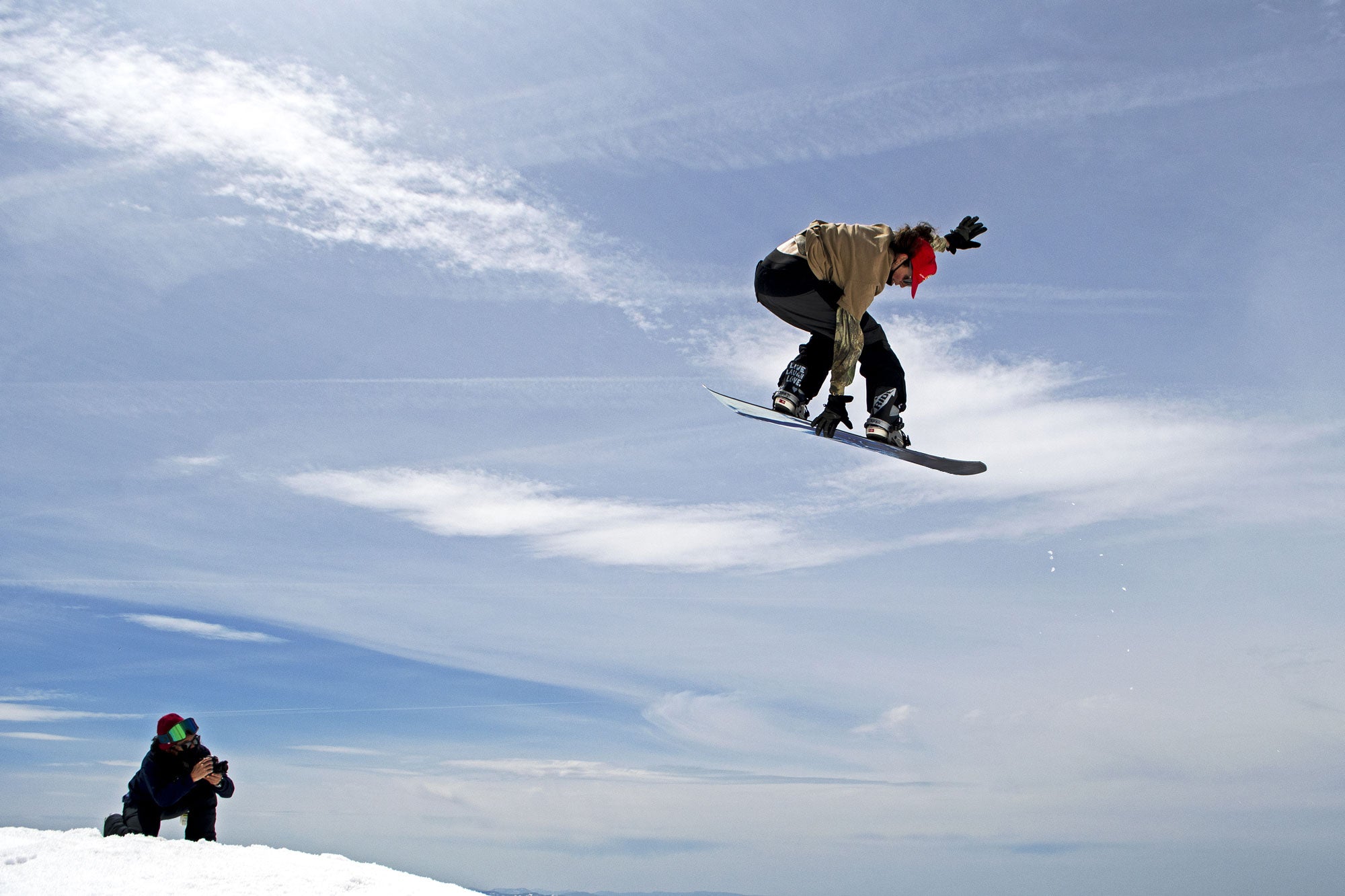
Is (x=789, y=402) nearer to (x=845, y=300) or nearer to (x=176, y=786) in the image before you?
(x=845, y=300)

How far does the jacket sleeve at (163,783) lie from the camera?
11336 millimetres

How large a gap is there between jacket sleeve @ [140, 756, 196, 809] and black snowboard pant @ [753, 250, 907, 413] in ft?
28.4

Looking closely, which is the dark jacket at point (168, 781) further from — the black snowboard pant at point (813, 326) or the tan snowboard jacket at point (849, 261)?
the tan snowboard jacket at point (849, 261)

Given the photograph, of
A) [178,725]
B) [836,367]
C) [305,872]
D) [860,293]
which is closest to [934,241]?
[860,293]

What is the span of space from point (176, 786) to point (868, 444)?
375 inches

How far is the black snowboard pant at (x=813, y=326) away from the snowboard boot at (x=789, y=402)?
7 cm

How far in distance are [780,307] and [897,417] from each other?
227 cm

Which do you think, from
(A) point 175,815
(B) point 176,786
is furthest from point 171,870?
(A) point 175,815

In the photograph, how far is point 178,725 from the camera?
37.6ft

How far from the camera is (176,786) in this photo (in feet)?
37.2

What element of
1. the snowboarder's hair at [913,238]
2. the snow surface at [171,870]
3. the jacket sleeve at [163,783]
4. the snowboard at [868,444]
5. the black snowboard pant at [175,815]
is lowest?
the snow surface at [171,870]

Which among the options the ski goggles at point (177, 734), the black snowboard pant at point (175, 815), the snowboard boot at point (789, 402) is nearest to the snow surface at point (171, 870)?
the black snowboard pant at point (175, 815)

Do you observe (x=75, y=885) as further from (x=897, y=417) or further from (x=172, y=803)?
(x=897, y=417)

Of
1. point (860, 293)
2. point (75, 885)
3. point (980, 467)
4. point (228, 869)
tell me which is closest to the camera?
point (75, 885)
